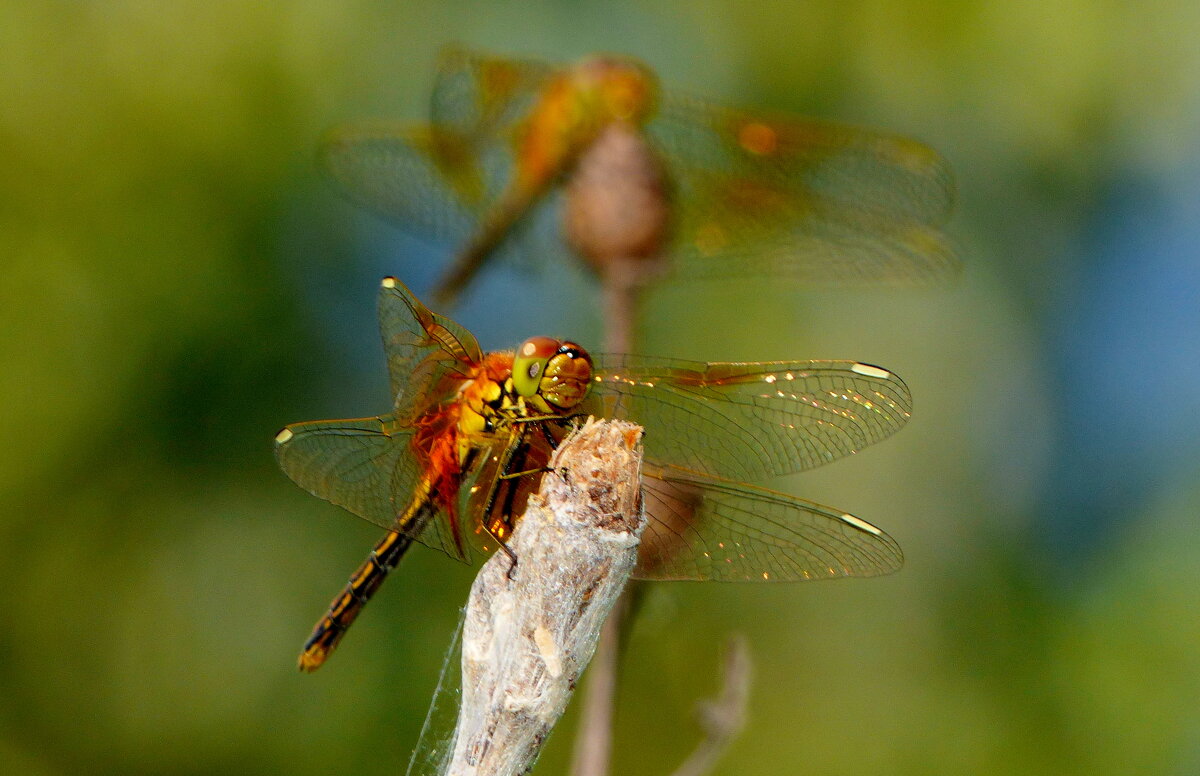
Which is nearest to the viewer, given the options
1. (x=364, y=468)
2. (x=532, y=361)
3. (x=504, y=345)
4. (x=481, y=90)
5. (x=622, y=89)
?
(x=532, y=361)

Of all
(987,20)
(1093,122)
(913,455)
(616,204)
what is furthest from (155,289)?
(1093,122)

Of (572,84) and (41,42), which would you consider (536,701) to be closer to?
(572,84)

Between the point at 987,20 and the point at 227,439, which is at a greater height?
the point at 987,20

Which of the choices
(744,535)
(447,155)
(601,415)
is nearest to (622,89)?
(447,155)

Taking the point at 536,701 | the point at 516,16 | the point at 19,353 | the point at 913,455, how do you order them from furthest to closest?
the point at 516,16 < the point at 913,455 < the point at 19,353 < the point at 536,701

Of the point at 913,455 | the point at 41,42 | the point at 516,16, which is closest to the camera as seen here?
the point at 41,42

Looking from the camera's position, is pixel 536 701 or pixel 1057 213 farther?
pixel 1057 213

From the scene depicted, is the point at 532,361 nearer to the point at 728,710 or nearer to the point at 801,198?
the point at 728,710

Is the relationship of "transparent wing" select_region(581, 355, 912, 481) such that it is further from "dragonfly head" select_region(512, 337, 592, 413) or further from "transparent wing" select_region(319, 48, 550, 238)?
"transparent wing" select_region(319, 48, 550, 238)
